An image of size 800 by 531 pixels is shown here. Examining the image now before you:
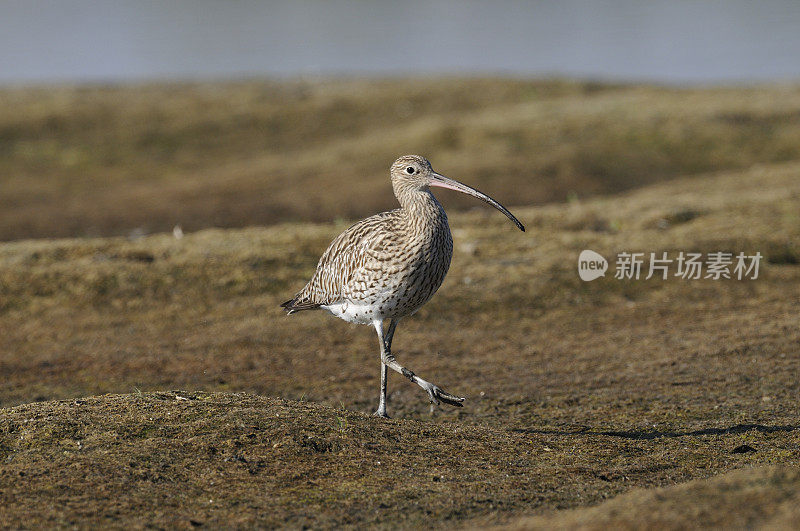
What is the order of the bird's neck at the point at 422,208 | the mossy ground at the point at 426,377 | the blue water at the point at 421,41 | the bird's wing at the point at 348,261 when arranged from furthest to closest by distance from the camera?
the blue water at the point at 421,41 → the bird's wing at the point at 348,261 → the bird's neck at the point at 422,208 → the mossy ground at the point at 426,377

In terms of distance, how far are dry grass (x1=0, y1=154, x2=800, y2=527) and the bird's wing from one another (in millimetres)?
1117

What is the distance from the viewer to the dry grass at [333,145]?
24.2 metres

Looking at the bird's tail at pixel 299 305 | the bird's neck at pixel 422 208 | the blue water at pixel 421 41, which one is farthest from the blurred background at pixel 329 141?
the blue water at pixel 421 41

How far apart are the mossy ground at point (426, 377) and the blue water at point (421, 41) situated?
115ft

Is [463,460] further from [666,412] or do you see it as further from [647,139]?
[647,139]

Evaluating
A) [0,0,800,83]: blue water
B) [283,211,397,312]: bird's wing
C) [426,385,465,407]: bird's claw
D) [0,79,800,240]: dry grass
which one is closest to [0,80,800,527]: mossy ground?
[426,385,465,407]: bird's claw

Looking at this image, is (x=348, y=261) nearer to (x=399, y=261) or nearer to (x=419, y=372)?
(x=399, y=261)

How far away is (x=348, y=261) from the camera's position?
31.3 feet

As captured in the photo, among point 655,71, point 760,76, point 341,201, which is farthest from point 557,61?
point 341,201

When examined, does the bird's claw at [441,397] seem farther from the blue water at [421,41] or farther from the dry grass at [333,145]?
the blue water at [421,41]

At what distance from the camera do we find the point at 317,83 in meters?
39.8

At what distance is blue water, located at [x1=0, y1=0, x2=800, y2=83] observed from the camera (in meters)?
65.9

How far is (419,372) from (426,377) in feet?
0.75

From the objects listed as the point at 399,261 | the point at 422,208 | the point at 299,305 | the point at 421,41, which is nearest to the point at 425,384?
the point at 399,261
